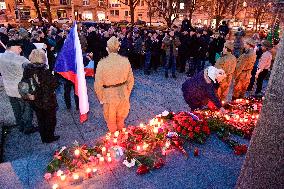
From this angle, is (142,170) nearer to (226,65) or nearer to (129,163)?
(129,163)

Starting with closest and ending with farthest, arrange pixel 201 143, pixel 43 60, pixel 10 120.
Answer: pixel 201 143
pixel 43 60
pixel 10 120

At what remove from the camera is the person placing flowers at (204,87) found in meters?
5.86

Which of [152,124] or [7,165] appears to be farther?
[152,124]

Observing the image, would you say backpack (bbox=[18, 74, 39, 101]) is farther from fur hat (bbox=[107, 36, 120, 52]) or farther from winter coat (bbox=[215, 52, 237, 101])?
winter coat (bbox=[215, 52, 237, 101])

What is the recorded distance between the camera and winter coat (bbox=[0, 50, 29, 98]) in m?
6.25

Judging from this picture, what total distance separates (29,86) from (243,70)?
21.2 feet

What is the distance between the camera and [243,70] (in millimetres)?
8891

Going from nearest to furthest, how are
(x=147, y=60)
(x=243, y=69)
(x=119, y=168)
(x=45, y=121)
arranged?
(x=119, y=168) → (x=45, y=121) → (x=243, y=69) → (x=147, y=60)

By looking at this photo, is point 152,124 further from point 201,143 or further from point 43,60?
point 43,60

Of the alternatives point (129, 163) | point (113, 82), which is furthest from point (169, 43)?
point (129, 163)

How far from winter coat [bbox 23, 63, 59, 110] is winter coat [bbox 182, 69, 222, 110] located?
308 cm

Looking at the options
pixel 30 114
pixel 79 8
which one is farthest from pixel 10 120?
pixel 79 8

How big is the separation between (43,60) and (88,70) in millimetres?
6547

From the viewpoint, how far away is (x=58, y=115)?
8398 mm
